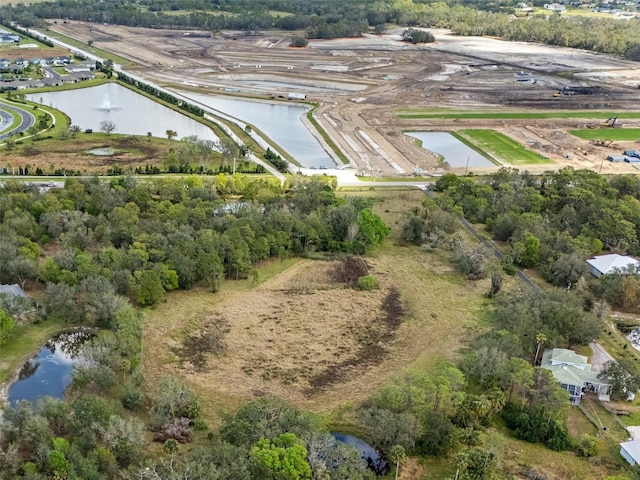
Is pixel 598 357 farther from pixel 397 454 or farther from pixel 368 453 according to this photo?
pixel 397 454

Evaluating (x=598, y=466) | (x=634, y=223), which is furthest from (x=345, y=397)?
(x=634, y=223)

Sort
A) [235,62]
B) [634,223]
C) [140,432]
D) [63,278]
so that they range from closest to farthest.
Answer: [140,432], [63,278], [634,223], [235,62]

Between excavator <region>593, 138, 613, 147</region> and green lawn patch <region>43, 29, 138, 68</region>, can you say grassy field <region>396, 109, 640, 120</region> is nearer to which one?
excavator <region>593, 138, 613, 147</region>

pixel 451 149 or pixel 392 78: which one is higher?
pixel 392 78

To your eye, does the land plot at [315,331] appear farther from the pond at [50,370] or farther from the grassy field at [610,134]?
the grassy field at [610,134]

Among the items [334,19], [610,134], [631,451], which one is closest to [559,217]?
[631,451]

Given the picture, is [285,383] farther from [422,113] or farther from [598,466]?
[422,113]
